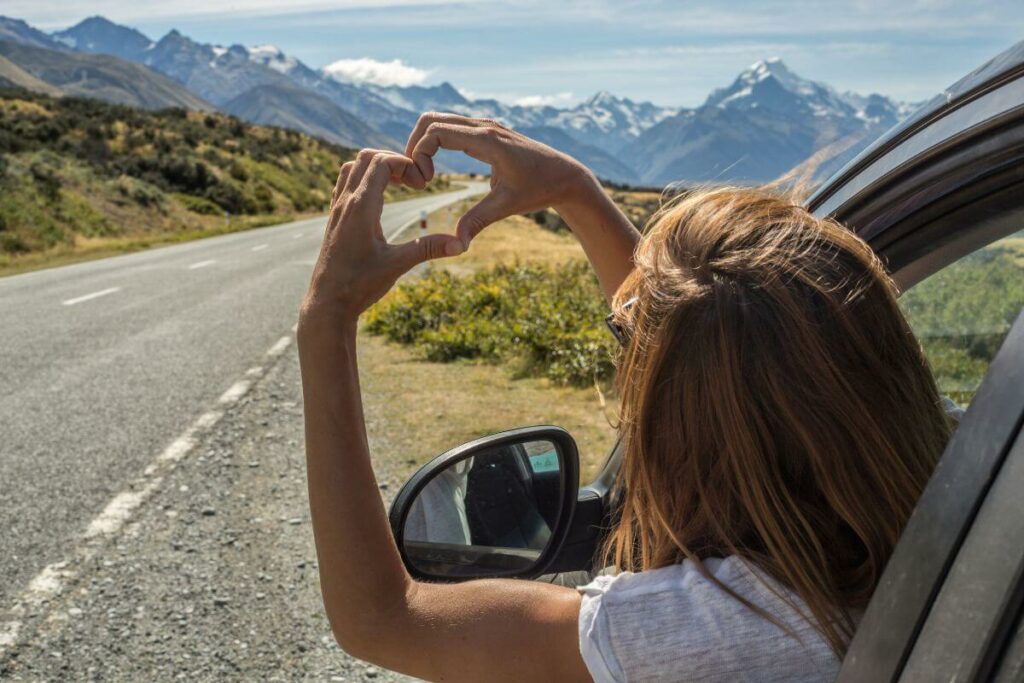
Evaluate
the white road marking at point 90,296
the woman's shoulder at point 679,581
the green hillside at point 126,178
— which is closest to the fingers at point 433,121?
the woman's shoulder at point 679,581

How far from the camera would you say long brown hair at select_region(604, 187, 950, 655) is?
1.07 metres

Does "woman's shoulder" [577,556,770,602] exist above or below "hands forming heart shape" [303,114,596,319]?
below

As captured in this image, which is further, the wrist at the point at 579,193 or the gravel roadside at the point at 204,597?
the gravel roadside at the point at 204,597

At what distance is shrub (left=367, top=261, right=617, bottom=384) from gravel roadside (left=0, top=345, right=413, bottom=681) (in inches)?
105

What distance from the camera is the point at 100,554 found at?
13.7ft

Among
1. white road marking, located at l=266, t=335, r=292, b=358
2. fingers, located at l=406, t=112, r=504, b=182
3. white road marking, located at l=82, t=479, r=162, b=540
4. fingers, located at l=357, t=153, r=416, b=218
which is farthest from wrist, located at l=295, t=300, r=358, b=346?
white road marking, located at l=266, t=335, r=292, b=358

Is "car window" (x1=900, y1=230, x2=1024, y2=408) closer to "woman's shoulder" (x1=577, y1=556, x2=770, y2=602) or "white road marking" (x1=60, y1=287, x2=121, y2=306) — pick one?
"woman's shoulder" (x1=577, y1=556, x2=770, y2=602)

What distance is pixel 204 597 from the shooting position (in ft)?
12.4

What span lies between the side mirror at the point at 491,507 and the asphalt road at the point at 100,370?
9.44 ft

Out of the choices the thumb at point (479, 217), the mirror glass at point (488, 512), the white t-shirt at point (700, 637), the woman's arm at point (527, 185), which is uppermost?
the woman's arm at point (527, 185)

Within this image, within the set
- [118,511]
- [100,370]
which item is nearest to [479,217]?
[118,511]

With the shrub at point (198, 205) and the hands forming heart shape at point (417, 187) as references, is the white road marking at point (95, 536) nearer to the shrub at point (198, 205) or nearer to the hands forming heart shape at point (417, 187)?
the hands forming heart shape at point (417, 187)

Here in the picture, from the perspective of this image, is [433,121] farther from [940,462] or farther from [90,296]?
[90,296]

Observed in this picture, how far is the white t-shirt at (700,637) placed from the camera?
101cm
